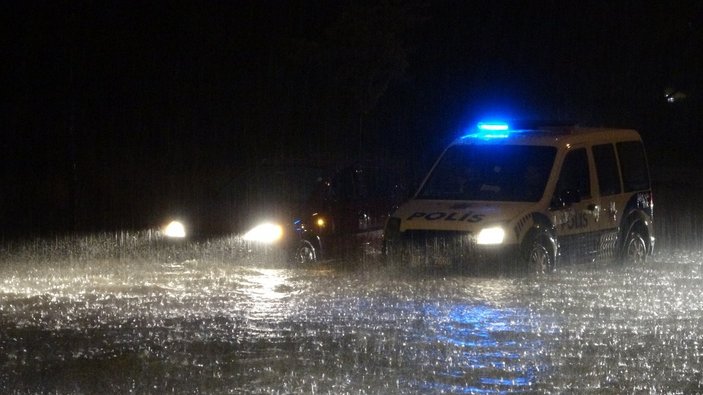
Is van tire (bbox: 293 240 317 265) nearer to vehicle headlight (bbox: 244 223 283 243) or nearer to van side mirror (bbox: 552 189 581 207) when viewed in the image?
vehicle headlight (bbox: 244 223 283 243)

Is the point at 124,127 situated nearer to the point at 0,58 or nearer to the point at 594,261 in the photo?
the point at 0,58

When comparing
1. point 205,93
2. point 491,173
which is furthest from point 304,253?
point 205,93

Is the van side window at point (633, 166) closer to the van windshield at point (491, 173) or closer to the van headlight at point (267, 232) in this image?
the van windshield at point (491, 173)

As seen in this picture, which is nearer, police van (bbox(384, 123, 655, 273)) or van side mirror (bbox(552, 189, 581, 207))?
police van (bbox(384, 123, 655, 273))

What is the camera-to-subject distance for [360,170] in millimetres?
16062

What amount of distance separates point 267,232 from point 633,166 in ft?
16.1

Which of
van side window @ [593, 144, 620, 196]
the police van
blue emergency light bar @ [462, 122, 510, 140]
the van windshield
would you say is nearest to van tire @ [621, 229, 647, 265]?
the police van

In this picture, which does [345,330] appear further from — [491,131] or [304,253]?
[491,131]

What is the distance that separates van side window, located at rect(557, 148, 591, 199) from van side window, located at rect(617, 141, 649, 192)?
91 cm

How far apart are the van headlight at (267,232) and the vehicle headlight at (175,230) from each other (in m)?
0.93

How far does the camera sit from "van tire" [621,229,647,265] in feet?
50.5

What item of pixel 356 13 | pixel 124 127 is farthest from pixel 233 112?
pixel 356 13

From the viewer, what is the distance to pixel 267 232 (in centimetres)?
1477

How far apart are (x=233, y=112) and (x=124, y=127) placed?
3.44m
